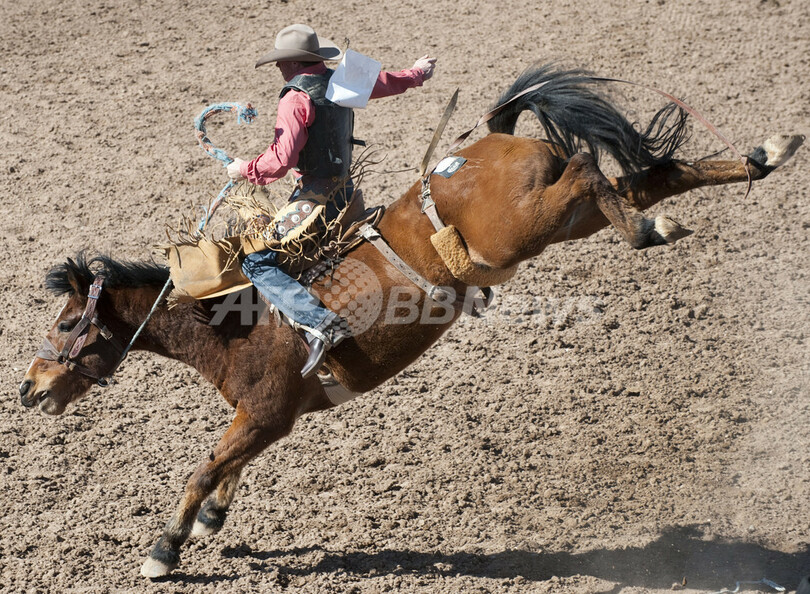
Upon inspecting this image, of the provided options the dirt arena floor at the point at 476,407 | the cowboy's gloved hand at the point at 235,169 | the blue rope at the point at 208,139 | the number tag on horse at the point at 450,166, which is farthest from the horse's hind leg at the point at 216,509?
the number tag on horse at the point at 450,166

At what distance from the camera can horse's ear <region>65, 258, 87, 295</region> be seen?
186 inches

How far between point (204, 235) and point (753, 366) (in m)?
3.96

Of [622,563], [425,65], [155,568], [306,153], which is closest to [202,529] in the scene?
[155,568]

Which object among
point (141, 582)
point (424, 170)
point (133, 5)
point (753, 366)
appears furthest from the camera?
point (133, 5)

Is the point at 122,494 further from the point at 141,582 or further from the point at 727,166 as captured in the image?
the point at 727,166

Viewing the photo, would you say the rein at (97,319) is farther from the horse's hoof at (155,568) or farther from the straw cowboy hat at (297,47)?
the horse's hoof at (155,568)

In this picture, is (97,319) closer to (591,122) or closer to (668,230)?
(591,122)

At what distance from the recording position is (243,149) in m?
8.86

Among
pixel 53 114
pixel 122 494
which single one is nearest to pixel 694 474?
pixel 122 494

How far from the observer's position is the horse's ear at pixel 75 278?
4.72 m

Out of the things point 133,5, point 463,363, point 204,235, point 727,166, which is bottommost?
point 463,363

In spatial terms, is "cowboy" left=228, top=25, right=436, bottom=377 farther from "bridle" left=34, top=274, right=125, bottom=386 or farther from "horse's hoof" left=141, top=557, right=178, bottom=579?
"horse's hoof" left=141, top=557, right=178, bottom=579

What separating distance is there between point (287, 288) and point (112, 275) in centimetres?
106

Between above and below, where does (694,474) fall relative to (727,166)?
below
